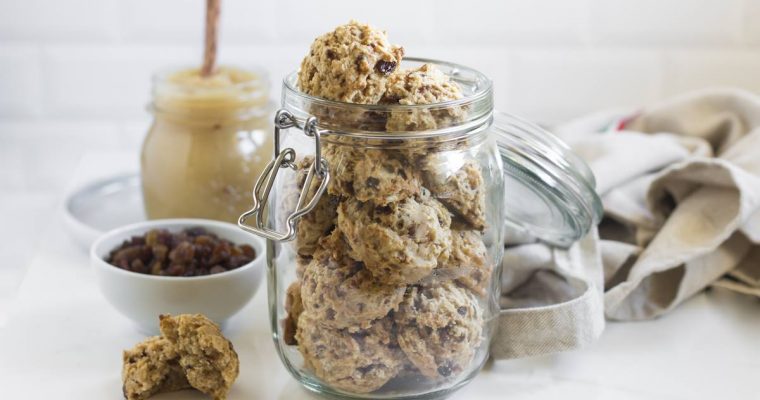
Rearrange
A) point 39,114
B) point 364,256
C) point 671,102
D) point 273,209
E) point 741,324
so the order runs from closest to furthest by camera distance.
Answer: point 364,256
point 273,209
point 741,324
point 671,102
point 39,114

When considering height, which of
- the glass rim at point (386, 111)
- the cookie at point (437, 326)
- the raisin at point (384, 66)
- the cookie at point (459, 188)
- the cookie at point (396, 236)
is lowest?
the cookie at point (437, 326)

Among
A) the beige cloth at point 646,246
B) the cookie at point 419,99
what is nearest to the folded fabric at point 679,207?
the beige cloth at point 646,246

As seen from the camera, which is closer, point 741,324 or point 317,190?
point 317,190

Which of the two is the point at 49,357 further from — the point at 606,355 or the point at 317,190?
the point at 606,355

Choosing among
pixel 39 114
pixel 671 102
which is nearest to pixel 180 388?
pixel 671 102

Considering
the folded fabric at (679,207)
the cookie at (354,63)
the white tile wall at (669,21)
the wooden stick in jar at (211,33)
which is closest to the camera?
the cookie at (354,63)

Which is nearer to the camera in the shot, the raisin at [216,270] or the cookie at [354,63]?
the cookie at [354,63]

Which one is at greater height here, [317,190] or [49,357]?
[317,190]

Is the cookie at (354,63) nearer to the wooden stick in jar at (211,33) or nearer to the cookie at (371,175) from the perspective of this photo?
the cookie at (371,175)
